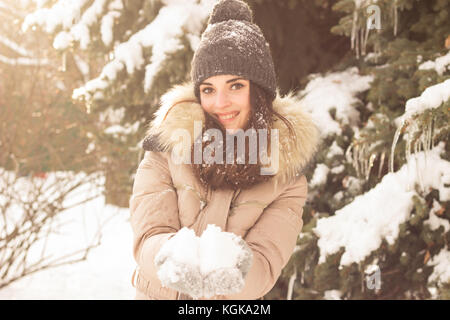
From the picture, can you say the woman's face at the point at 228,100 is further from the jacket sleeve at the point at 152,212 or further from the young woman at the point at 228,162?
the jacket sleeve at the point at 152,212

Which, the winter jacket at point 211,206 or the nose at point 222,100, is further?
the nose at point 222,100

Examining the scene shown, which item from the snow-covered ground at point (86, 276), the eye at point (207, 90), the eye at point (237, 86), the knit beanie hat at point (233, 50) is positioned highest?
the knit beanie hat at point (233, 50)

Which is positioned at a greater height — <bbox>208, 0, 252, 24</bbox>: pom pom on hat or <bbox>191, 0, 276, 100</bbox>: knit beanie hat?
<bbox>208, 0, 252, 24</bbox>: pom pom on hat

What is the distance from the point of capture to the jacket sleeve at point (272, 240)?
5.00 feet

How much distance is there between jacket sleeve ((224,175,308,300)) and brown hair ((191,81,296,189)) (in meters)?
0.14

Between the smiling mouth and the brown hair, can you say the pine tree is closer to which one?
the brown hair

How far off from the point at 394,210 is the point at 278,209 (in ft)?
4.13

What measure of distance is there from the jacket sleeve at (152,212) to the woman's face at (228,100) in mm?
313

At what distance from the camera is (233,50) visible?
68.2 inches

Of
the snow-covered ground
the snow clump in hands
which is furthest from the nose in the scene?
the snow-covered ground

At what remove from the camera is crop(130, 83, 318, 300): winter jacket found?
1.57 metres

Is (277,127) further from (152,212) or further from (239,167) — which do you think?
(152,212)

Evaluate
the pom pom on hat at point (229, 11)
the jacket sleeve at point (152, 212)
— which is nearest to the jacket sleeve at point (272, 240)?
the jacket sleeve at point (152, 212)

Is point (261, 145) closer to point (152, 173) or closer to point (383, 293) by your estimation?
point (152, 173)
